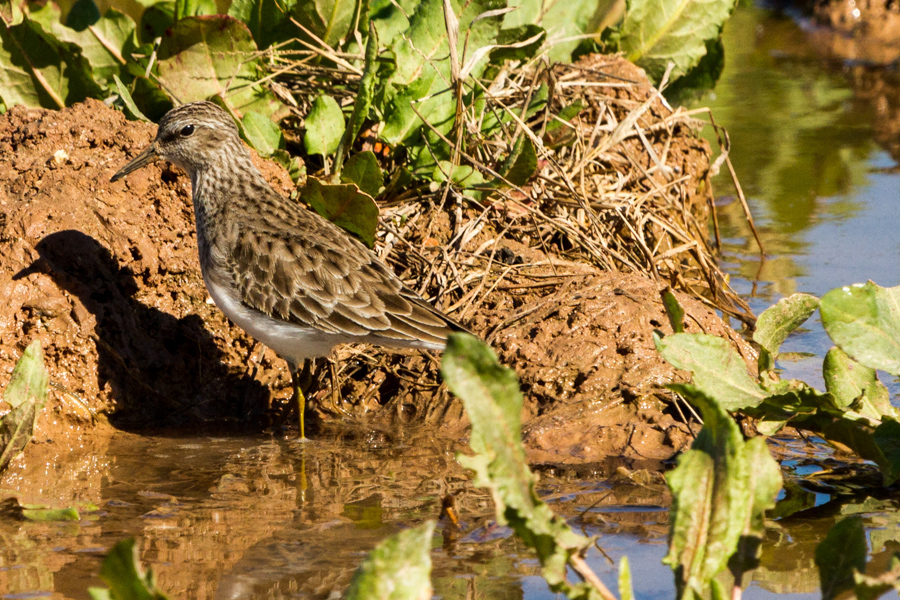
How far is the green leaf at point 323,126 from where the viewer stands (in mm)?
6418

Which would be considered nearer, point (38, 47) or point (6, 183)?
point (6, 183)

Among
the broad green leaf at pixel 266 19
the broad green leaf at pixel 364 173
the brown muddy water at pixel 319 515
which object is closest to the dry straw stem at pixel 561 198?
the broad green leaf at pixel 266 19

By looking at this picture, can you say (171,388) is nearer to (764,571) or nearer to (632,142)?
(764,571)

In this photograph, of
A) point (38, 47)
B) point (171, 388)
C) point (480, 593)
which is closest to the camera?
point (480, 593)

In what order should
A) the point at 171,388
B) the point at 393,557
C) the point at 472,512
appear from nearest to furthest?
the point at 393,557 → the point at 472,512 → the point at 171,388

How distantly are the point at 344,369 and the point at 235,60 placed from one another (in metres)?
2.33

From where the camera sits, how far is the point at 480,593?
143 inches

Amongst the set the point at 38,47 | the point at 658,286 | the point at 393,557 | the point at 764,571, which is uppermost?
the point at 38,47

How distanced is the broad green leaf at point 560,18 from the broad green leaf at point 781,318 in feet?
12.6

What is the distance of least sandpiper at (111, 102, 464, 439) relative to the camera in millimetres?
5375

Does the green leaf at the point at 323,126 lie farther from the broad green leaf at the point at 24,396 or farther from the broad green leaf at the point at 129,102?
the broad green leaf at the point at 24,396

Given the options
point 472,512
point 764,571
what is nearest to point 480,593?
point 472,512

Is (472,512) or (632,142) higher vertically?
(632,142)

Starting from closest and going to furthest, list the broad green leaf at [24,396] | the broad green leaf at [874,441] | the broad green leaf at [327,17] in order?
the broad green leaf at [874,441], the broad green leaf at [24,396], the broad green leaf at [327,17]
